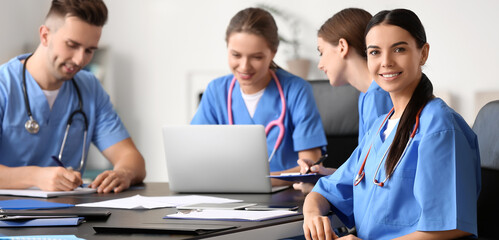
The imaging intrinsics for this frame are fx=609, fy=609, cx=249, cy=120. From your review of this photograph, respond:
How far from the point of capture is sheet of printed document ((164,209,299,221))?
3.98 ft

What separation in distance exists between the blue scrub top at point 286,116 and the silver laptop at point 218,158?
15.4 inches

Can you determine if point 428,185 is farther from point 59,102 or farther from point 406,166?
point 59,102

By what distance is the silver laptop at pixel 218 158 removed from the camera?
1.66 metres

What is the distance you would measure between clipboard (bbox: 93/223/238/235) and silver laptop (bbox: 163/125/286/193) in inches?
21.5

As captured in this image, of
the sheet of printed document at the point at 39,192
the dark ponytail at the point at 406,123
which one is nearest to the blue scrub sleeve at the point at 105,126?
the sheet of printed document at the point at 39,192

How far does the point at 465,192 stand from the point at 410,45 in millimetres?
329

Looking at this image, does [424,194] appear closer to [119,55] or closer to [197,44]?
[197,44]

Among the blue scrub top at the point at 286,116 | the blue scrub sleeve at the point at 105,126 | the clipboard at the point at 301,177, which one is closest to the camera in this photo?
the clipboard at the point at 301,177

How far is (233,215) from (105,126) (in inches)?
44.0

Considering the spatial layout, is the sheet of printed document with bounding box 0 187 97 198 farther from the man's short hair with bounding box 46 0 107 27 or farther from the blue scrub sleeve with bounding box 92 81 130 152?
the man's short hair with bounding box 46 0 107 27

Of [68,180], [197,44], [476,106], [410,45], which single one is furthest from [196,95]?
[410,45]

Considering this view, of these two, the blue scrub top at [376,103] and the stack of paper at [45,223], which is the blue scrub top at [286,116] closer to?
the blue scrub top at [376,103]

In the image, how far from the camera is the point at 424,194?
115 cm

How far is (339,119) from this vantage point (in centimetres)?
230
